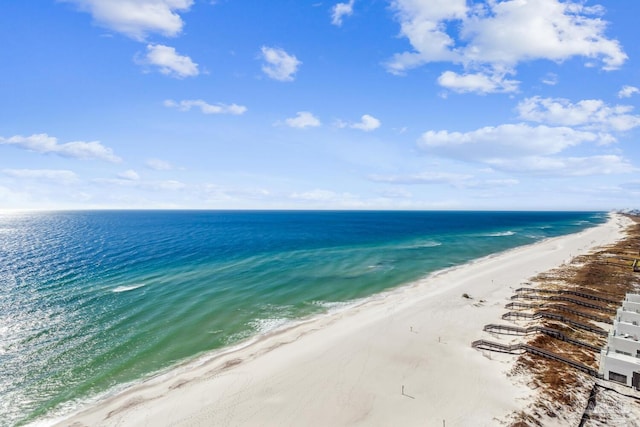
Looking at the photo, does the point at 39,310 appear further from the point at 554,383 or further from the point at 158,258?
the point at 554,383

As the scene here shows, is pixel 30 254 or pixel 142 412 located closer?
pixel 142 412

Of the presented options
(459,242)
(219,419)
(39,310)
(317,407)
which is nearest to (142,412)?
(219,419)

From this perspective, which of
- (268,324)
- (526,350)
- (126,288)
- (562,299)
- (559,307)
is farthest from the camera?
(126,288)

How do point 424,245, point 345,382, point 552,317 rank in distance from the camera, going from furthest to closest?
point 424,245 → point 552,317 → point 345,382

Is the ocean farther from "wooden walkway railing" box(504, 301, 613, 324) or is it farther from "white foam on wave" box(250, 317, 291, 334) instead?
"wooden walkway railing" box(504, 301, 613, 324)

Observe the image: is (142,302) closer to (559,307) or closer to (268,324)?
(268,324)

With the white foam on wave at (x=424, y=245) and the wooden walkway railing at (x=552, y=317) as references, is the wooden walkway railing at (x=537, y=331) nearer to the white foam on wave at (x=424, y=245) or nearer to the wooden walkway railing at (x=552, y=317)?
the wooden walkway railing at (x=552, y=317)

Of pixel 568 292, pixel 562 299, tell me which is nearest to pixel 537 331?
pixel 562 299

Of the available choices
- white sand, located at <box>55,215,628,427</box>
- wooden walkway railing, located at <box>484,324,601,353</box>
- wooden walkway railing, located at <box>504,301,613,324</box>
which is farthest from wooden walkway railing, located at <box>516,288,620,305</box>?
wooden walkway railing, located at <box>484,324,601,353</box>
